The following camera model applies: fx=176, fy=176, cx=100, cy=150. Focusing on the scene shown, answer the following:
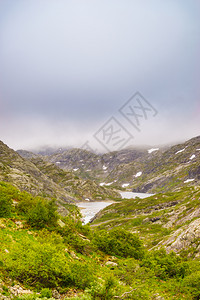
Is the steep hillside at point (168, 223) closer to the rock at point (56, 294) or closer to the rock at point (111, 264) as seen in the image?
the rock at point (111, 264)

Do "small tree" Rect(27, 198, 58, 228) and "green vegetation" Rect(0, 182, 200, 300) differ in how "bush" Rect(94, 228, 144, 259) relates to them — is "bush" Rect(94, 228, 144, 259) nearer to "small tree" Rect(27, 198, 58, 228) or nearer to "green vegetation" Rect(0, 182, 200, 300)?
"green vegetation" Rect(0, 182, 200, 300)

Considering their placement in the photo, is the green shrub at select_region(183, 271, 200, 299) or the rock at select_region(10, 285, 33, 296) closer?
the rock at select_region(10, 285, 33, 296)

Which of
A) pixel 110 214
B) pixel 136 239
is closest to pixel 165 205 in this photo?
pixel 110 214

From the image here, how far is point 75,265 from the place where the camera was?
17781mm

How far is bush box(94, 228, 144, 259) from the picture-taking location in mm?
31547

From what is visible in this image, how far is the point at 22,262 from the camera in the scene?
14859mm

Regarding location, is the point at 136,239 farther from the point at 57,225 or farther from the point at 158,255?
the point at 57,225

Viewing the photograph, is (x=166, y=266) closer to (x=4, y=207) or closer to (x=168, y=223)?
(x=4, y=207)

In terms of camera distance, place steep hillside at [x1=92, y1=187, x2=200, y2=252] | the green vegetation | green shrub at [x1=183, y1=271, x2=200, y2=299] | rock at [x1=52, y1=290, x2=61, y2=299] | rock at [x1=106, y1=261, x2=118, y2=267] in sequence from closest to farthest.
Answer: the green vegetation, rock at [x1=52, y1=290, x2=61, y2=299], green shrub at [x1=183, y1=271, x2=200, y2=299], rock at [x1=106, y1=261, x2=118, y2=267], steep hillside at [x1=92, y1=187, x2=200, y2=252]

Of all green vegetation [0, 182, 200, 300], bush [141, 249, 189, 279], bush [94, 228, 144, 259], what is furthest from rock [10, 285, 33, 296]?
bush [94, 228, 144, 259]

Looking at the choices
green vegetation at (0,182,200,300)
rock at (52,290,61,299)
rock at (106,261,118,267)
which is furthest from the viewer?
rock at (106,261,118,267)

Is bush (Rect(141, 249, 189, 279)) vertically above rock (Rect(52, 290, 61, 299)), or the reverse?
rock (Rect(52, 290, 61, 299))

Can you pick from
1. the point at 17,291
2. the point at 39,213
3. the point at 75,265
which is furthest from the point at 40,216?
the point at 17,291

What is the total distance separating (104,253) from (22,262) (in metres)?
20.0
